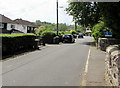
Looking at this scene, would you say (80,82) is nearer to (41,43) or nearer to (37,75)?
(37,75)

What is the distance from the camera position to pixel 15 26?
64250mm

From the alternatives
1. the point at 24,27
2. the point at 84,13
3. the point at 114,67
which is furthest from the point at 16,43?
the point at 24,27

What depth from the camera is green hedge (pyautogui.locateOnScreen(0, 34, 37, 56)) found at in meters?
15.6

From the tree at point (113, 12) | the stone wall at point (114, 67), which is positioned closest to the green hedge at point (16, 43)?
the tree at point (113, 12)

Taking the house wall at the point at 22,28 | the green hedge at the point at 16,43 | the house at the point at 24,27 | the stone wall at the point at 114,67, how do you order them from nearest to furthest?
the stone wall at the point at 114,67 → the green hedge at the point at 16,43 → the house wall at the point at 22,28 → the house at the point at 24,27

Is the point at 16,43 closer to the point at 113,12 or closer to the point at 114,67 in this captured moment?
the point at 113,12

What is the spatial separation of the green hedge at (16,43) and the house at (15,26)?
28449 mm

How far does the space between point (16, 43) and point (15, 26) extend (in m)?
48.0

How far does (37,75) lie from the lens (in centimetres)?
878

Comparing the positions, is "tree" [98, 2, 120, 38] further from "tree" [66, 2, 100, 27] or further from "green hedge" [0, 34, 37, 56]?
"tree" [66, 2, 100, 27]

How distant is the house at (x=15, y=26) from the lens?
51.8 m

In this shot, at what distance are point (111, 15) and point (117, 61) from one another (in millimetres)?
3436

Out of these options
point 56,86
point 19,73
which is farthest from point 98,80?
point 19,73

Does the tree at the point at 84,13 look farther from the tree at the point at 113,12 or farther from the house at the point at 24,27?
the house at the point at 24,27
